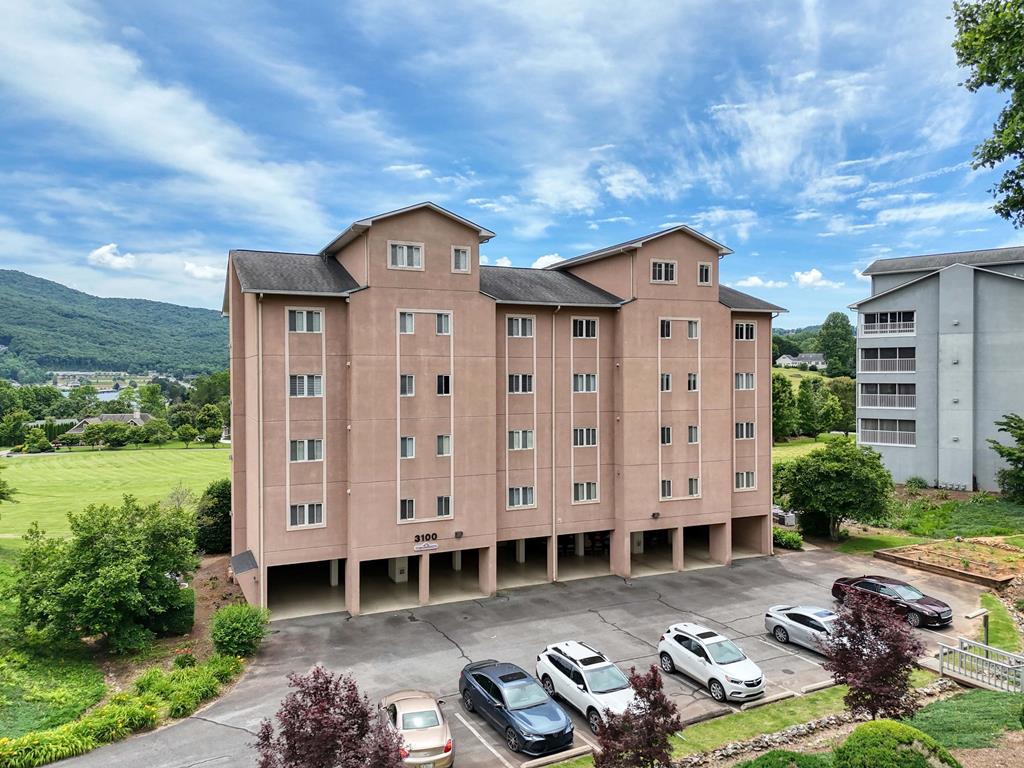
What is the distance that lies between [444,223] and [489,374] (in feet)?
23.2

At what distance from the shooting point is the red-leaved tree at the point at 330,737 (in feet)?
32.9

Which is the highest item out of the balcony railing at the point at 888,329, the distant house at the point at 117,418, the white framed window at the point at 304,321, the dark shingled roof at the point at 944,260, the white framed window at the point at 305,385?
the dark shingled roof at the point at 944,260

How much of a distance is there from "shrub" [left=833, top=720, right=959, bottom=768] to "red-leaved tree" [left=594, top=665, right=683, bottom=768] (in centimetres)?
307

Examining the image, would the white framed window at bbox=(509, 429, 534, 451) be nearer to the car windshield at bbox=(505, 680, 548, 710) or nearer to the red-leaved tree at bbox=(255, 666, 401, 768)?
the car windshield at bbox=(505, 680, 548, 710)

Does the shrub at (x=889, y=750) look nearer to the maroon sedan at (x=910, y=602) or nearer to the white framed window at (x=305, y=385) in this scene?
the maroon sedan at (x=910, y=602)

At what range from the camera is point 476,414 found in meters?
28.9

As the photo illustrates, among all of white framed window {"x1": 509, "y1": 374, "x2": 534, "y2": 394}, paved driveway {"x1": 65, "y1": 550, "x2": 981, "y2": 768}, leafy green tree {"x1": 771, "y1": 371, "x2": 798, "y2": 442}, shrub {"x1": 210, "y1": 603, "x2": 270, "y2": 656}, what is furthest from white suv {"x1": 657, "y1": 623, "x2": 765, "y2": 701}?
leafy green tree {"x1": 771, "y1": 371, "x2": 798, "y2": 442}

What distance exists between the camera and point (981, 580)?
29.7 meters

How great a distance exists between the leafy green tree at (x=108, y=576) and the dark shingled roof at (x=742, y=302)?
28.4 metres

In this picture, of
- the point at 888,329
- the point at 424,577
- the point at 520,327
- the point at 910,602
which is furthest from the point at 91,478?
the point at 888,329

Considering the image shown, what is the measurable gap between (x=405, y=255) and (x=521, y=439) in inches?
407

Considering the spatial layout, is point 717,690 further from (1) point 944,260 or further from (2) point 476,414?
(1) point 944,260

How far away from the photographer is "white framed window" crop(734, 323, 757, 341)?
3497 centimetres

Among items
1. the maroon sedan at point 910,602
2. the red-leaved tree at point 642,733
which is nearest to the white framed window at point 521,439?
the maroon sedan at point 910,602
